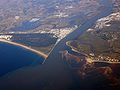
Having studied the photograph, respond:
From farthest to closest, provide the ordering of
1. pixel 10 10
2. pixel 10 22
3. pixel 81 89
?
pixel 10 10 → pixel 10 22 → pixel 81 89

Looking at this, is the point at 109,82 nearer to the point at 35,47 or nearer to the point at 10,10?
the point at 35,47

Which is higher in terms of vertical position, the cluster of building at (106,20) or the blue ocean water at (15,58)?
the blue ocean water at (15,58)

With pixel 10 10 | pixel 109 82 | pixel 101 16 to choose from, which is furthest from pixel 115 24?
pixel 10 10

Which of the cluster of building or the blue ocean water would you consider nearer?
the blue ocean water

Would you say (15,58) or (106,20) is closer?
(15,58)

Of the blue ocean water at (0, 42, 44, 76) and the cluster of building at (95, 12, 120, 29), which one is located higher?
the blue ocean water at (0, 42, 44, 76)

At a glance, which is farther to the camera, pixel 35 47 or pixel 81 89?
pixel 35 47

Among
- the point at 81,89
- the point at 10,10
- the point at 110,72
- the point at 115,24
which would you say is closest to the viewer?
→ the point at 81,89

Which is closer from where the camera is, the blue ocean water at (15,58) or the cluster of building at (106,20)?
the blue ocean water at (15,58)
